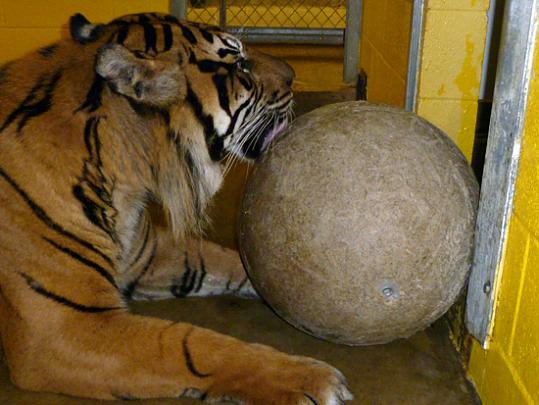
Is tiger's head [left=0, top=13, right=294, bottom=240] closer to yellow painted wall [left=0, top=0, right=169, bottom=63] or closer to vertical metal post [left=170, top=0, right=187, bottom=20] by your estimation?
vertical metal post [left=170, top=0, right=187, bottom=20]

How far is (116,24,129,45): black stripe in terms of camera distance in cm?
265

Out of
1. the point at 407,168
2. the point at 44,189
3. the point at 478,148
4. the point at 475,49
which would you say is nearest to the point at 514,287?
the point at 407,168

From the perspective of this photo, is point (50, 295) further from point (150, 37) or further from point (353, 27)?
point (353, 27)

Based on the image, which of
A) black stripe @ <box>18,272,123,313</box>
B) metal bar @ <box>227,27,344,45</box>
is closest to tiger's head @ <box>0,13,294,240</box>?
black stripe @ <box>18,272,123,313</box>

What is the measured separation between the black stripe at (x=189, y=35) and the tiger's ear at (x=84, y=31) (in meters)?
0.30

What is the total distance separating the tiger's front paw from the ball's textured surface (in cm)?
22

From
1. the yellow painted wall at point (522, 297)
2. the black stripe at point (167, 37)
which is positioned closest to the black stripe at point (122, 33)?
the black stripe at point (167, 37)

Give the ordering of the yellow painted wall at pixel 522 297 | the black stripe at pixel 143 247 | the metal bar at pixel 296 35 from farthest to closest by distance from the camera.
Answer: the metal bar at pixel 296 35
the black stripe at pixel 143 247
the yellow painted wall at pixel 522 297

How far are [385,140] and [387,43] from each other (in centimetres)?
190

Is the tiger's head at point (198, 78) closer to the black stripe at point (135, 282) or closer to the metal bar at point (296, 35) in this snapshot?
the black stripe at point (135, 282)

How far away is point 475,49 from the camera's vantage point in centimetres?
326

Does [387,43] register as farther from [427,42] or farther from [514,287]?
[514,287]

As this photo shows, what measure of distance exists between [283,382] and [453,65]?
5.39 feet

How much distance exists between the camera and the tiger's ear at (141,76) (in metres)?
2.41
